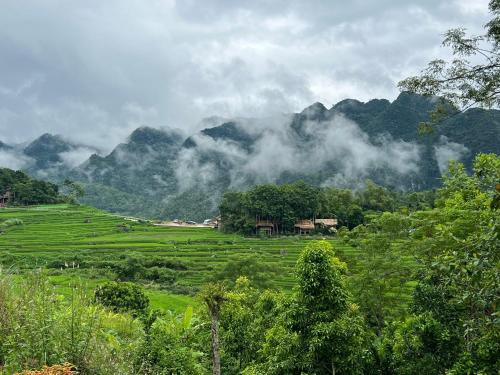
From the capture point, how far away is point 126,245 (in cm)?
4759

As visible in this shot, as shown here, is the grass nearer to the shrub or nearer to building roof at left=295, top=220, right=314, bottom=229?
the shrub

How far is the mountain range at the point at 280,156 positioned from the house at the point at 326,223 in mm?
36905

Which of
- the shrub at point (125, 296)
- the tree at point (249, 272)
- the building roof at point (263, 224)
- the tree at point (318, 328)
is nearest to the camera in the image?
the tree at point (318, 328)

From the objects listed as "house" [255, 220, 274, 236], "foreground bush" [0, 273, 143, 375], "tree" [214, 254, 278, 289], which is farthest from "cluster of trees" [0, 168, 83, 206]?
"foreground bush" [0, 273, 143, 375]

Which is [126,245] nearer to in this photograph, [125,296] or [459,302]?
[125,296]

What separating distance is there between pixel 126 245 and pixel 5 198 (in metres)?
36.8

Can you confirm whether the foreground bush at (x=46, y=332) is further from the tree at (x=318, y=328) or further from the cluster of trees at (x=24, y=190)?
the cluster of trees at (x=24, y=190)

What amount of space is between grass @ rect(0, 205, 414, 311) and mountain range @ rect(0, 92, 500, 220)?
39624 mm

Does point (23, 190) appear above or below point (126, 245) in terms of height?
above

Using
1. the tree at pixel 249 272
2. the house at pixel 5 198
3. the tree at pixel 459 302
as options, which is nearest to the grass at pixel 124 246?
the tree at pixel 249 272

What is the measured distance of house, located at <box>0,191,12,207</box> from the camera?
7031 centimetres

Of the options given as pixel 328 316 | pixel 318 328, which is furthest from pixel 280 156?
pixel 318 328

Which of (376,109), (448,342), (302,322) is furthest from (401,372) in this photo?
(376,109)

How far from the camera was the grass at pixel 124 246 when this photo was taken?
114 ft
